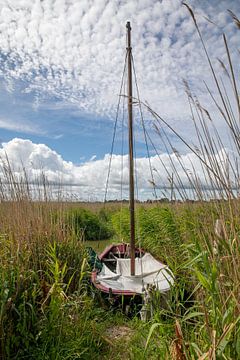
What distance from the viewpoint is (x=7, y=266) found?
3059 mm

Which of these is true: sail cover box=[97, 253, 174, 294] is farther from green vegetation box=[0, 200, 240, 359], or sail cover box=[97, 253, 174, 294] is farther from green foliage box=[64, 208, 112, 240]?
green foliage box=[64, 208, 112, 240]

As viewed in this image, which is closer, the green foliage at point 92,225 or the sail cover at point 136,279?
the sail cover at point 136,279

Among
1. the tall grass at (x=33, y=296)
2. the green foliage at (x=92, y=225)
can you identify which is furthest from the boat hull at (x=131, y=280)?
the green foliage at (x=92, y=225)

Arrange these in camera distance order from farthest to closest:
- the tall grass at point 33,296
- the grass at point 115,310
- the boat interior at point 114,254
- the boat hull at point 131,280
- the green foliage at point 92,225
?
the green foliage at point 92,225, the boat interior at point 114,254, the boat hull at point 131,280, the tall grass at point 33,296, the grass at point 115,310

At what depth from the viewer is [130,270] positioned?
6.00 m

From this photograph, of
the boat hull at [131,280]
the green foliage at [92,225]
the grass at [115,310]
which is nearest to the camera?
the grass at [115,310]

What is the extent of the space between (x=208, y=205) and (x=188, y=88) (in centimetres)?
83

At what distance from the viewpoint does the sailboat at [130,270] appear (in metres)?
4.49

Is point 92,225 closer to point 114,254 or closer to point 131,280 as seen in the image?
point 114,254

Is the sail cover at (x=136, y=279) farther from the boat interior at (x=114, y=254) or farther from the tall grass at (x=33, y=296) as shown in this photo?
the boat interior at (x=114, y=254)

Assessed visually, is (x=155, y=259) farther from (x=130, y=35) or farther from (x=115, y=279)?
(x=130, y=35)

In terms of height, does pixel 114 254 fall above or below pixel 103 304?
above

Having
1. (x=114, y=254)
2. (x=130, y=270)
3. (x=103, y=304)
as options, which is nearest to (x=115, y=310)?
(x=103, y=304)

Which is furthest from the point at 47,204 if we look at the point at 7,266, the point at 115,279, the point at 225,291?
the point at 225,291
